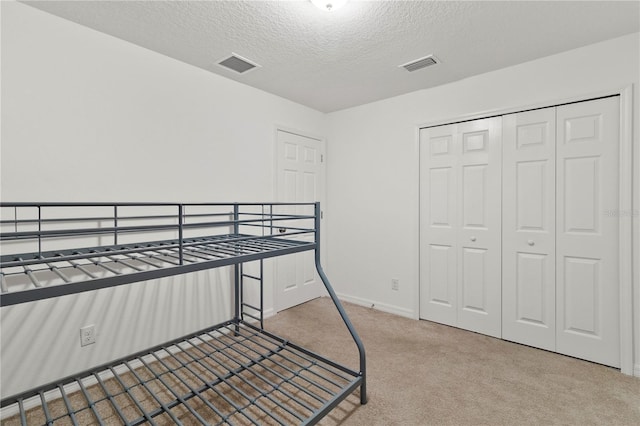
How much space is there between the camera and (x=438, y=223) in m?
2.87

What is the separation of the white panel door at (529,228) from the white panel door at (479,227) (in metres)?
0.06

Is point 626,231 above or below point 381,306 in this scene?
above

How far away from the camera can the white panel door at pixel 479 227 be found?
2.54m

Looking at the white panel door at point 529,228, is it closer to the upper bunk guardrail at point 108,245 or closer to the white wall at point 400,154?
the white wall at point 400,154

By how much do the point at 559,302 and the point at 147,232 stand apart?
9.75 ft

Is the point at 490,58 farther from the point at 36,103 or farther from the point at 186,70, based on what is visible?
the point at 36,103

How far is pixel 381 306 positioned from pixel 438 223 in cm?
103

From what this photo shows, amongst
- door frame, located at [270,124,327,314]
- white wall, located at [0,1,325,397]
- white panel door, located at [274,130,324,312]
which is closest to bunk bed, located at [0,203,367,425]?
white wall, located at [0,1,325,397]

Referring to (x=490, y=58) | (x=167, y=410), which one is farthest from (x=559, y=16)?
(x=167, y=410)

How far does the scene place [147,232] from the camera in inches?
83.2

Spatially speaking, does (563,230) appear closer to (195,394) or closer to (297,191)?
(297,191)

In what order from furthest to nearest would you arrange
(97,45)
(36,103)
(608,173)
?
(608,173) → (97,45) → (36,103)

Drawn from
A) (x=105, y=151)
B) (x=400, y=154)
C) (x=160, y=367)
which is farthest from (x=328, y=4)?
(x=160, y=367)

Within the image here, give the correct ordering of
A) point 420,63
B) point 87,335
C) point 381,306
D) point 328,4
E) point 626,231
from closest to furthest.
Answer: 1. point 328,4
2. point 87,335
3. point 626,231
4. point 420,63
5. point 381,306
